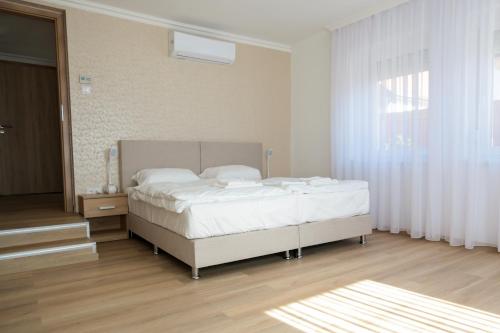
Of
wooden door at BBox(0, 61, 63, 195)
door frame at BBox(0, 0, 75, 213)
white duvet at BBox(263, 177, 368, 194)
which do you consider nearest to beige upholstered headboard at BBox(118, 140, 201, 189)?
door frame at BBox(0, 0, 75, 213)

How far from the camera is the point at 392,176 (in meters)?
3.96

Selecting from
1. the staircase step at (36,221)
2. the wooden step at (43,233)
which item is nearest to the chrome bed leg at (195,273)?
the wooden step at (43,233)

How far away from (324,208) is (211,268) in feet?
3.82

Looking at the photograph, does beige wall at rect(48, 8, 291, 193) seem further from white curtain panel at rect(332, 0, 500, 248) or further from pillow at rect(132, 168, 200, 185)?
white curtain panel at rect(332, 0, 500, 248)

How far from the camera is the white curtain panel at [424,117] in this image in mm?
3203

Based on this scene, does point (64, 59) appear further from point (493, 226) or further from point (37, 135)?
point (493, 226)

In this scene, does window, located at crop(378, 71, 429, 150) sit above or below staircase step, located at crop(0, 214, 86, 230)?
above

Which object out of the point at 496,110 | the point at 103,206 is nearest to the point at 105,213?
the point at 103,206

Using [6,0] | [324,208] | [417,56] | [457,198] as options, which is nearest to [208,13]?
[6,0]

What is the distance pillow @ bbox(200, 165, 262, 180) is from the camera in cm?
429

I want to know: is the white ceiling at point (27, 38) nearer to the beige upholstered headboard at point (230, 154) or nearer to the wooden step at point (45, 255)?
the beige upholstered headboard at point (230, 154)

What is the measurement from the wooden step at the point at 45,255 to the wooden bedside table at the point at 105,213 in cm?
49

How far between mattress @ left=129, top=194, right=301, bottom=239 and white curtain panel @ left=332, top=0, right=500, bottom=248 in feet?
5.07

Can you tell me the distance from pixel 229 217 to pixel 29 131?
17.0 ft
